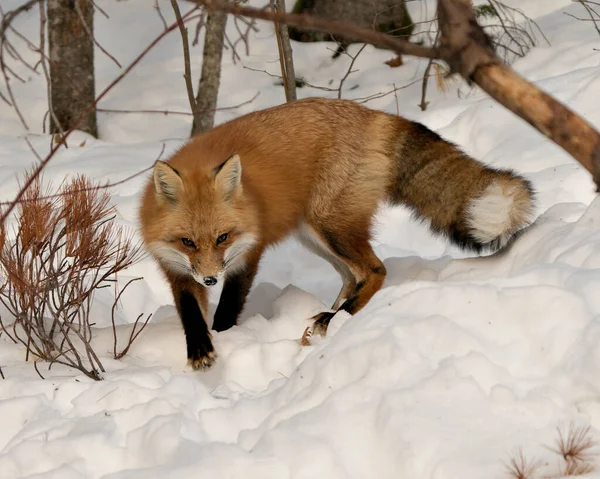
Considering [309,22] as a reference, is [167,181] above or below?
below

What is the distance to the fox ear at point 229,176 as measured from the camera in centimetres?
404

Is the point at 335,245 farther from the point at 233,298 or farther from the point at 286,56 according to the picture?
the point at 286,56

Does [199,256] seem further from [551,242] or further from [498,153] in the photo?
[498,153]

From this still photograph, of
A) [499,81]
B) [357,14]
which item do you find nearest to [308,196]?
[499,81]

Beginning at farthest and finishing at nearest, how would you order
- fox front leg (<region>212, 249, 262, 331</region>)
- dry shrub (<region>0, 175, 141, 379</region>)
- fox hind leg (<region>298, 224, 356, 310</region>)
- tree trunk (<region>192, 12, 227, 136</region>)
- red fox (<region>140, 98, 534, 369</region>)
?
tree trunk (<region>192, 12, 227, 136</region>)
fox hind leg (<region>298, 224, 356, 310</region>)
fox front leg (<region>212, 249, 262, 331</region>)
red fox (<region>140, 98, 534, 369</region>)
dry shrub (<region>0, 175, 141, 379</region>)

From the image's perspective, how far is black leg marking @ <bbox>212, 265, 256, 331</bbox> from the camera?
14.6ft

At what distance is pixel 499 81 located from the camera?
2.12 m

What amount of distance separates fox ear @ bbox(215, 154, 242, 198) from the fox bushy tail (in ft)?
3.11

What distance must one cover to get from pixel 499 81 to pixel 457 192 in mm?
2196

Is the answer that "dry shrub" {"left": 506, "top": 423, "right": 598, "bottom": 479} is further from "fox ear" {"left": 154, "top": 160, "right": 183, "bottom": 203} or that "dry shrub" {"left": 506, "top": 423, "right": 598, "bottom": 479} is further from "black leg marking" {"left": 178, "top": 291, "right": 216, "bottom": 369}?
"fox ear" {"left": 154, "top": 160, "right": 183, "bottom": 203}

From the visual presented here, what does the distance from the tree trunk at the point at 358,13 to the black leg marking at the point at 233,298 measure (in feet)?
15.7

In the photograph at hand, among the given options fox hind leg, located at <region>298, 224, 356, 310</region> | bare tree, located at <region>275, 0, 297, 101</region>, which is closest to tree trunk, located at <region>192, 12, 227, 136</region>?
bare tree, located at <region>275, 0, 297, 101</region>

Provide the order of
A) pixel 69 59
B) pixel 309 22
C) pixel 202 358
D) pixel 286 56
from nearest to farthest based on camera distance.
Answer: pixel 309 22
pixel 202 358
pixel 286 56
pixel 69 59

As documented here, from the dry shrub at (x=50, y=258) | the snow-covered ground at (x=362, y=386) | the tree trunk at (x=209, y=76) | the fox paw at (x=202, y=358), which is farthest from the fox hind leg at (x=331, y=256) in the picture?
the tree trunk at (x=209, y=76)
